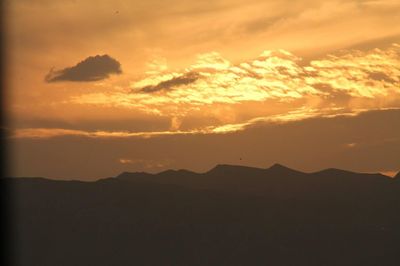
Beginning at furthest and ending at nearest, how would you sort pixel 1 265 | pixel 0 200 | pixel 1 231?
pixel 0 200 < pixel 1 231 < pixel 1 265

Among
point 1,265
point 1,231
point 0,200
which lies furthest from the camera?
point 0,200

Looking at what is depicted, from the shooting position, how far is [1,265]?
436 feet

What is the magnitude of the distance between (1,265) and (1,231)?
32.5 ft

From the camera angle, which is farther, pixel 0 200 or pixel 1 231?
pixel 0 200

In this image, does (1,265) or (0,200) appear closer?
(1,265)

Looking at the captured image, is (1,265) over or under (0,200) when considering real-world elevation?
under

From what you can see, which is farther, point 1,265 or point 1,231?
point 1,231

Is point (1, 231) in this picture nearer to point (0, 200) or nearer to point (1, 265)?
point (1, 265)

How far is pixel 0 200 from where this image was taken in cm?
16600

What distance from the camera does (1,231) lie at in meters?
141

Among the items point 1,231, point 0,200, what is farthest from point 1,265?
point 0,200

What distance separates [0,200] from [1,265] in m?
35.1
